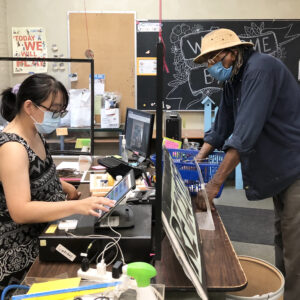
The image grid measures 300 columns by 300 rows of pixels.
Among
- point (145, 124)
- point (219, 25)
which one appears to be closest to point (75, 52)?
point (219, 25)

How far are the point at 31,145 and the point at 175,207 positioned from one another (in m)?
0.73

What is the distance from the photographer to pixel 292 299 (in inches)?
68.7

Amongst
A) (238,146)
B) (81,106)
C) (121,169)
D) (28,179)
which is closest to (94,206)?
(28,179)

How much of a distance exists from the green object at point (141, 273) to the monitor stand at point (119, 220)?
0.36m

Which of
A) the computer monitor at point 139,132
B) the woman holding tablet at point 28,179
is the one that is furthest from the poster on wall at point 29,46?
the woman holding tablet at point 28,179

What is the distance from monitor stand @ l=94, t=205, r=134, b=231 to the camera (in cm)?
118

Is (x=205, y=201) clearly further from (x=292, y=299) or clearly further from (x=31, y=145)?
(x=31, y=145)

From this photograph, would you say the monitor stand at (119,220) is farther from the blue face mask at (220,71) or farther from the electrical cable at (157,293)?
the blue face mask at (220,71)

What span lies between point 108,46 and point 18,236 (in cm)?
325

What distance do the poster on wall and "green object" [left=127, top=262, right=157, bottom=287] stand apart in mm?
3838

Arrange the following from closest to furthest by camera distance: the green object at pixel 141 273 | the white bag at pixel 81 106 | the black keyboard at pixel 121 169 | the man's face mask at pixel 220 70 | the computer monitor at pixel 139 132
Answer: the green object at pixel 141 273 < the man's face mask at pixel 220 70 < the black keyboard at pixel 121 169 < the computer monitor at pixel 139 132 < the white bag at pixel 81 106

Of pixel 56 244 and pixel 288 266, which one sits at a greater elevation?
pixel 56 244

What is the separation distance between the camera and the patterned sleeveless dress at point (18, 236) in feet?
4.43

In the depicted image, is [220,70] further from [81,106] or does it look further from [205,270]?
[81,106]
